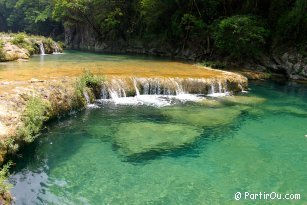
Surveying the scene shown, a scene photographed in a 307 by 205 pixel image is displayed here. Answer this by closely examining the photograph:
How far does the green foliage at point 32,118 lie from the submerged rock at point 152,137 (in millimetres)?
2720

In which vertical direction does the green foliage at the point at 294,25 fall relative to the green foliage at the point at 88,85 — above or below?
above

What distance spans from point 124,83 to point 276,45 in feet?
50.2

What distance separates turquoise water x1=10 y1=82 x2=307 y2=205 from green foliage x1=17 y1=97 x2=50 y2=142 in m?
0.64

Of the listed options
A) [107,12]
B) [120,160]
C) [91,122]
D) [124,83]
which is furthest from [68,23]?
[120,160]

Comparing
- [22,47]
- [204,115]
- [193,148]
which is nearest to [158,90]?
[204,115]

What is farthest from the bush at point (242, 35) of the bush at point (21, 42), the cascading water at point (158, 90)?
the bush at point (21, 42)

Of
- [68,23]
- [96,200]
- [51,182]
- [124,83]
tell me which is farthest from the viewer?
[68,23]

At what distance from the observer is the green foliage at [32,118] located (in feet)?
33.6

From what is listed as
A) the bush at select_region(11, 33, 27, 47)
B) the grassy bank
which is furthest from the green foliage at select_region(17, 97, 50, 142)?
the bush at select_region(11, 33, 27, 47)

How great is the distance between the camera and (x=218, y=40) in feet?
90.1

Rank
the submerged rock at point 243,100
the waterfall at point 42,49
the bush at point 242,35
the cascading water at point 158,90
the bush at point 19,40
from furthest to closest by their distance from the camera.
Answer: the waterfall at point 42,49 < the bush at point 19,40 < the bush at point 242,35 < the submerged rock at point 243,100 < the cascading water at point 158,90

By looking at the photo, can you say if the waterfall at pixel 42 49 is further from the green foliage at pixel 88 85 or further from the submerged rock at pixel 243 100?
the submerged rock at pixel 243 100

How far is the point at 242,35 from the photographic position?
85.5 ft

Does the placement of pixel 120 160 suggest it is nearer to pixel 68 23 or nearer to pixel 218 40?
pixel 218 40
